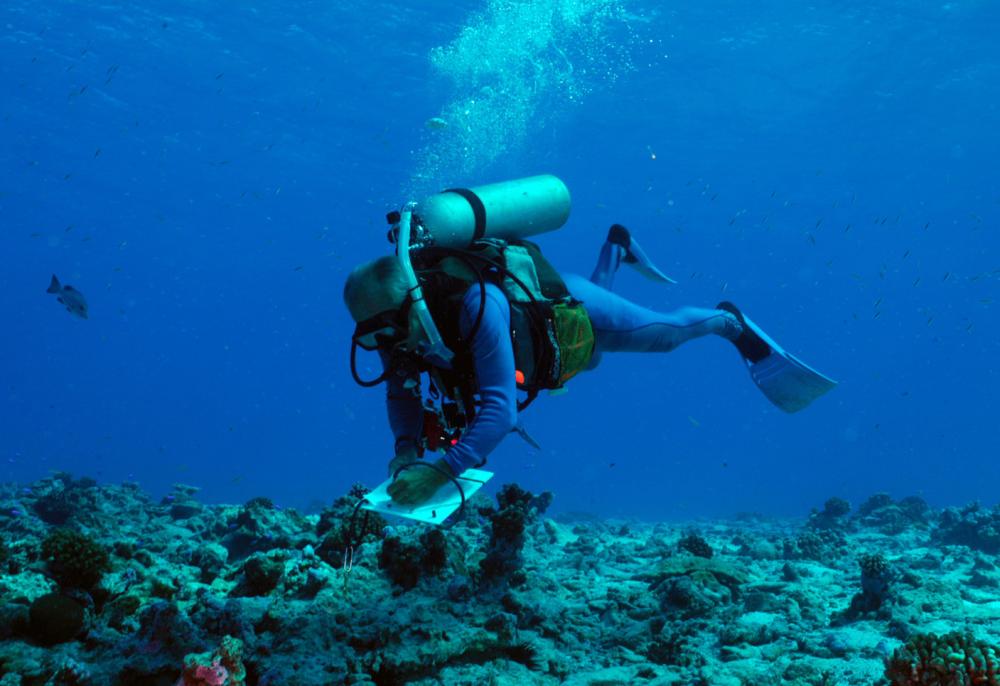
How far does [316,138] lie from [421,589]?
40097mm

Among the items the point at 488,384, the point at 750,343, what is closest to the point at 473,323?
the point at 488,384

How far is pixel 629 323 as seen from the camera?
5.57 meters

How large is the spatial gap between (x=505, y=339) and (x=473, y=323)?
0.78 ft

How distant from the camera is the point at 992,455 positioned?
119250 mm

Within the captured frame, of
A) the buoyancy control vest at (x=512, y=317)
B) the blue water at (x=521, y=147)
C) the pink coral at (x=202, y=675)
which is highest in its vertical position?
the blue water at (x=521, y=147)

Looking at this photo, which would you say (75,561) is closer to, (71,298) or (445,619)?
(445,619)

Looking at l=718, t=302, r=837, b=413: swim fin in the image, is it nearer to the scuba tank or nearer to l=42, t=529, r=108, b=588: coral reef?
the scuba tank

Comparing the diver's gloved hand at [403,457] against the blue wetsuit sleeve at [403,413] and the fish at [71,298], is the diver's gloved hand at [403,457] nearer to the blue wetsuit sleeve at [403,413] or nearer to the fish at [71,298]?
the blue wetsuit sleeve at [403,413]

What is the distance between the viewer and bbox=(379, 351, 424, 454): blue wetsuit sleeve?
482 centimetres

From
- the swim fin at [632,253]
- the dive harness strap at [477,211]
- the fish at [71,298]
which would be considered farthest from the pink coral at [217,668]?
the fish at [71,298]

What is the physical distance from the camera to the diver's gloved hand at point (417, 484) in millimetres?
3670

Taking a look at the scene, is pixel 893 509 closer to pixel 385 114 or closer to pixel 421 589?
pixel 421 589

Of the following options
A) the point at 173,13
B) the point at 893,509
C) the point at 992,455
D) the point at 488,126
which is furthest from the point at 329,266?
the point at 992,455

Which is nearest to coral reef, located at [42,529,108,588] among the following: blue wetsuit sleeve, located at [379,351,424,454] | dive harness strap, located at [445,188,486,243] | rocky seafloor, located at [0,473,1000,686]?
rocky seafloor, located at [0,473,1000,686]
